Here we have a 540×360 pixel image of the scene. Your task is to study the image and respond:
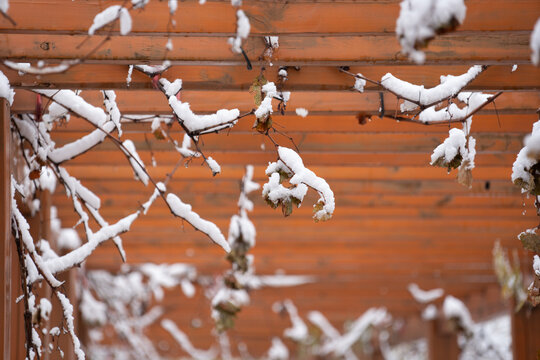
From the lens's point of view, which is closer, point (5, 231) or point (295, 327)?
point (5, 231)

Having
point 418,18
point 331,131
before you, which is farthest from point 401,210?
point 418,18

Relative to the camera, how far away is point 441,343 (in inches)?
369

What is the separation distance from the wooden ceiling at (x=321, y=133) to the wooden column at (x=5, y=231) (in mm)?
200

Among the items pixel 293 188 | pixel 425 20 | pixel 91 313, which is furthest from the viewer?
pixel 91 313

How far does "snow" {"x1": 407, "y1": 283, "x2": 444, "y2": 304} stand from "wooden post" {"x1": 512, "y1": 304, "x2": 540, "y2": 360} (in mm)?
1762

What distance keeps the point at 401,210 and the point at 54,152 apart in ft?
10.1

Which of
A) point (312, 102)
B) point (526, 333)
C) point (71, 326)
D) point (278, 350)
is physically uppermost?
point (278, 350)

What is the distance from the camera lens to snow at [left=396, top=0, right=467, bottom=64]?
190 cm

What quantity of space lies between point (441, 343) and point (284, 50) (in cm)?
736

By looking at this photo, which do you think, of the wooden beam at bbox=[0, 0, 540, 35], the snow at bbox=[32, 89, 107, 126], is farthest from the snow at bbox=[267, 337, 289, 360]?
the wooden beam at bbox=[0, 0, 540, 35]

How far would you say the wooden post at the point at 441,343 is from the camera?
934 centimetres

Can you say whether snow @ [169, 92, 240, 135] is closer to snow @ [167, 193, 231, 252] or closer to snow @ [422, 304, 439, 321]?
snow @ [167, 193, 231, 252]

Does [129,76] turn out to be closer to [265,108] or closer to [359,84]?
[265,108]

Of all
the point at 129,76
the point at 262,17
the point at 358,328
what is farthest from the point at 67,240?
the point at 358,328
